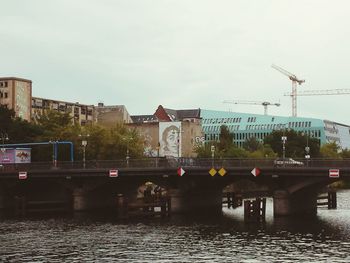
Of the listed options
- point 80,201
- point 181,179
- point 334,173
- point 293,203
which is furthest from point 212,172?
point 80,201

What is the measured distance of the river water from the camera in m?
63.9

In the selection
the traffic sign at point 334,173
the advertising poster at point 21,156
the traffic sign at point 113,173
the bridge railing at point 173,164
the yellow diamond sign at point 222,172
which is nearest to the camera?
the traffic sign at point 334,173

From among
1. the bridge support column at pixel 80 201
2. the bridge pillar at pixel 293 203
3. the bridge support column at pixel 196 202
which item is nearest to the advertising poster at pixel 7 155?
the bridge support column at pixel 80 201

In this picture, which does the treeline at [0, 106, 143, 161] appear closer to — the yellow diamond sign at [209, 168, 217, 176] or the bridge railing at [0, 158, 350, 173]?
the bridge railing at [0, 158, 350, 173]

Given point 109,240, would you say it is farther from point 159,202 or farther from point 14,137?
point 14,137

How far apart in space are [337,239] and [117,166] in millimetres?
44232

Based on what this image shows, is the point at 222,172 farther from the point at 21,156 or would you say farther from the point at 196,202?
the point at 21,156

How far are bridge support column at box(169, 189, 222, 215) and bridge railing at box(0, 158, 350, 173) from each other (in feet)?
15.8

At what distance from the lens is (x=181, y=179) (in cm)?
11069

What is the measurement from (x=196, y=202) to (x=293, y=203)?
17579 mm

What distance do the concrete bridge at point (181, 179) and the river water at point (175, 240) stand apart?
5670mm

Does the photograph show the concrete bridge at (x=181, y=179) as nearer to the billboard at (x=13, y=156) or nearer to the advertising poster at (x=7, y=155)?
the billboard at (x=13, y=156)

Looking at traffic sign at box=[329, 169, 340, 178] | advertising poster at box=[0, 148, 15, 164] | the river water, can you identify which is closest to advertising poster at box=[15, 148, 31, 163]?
advertising poster at box=[0, 148, 15, 164]

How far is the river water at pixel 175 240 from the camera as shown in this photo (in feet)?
210
